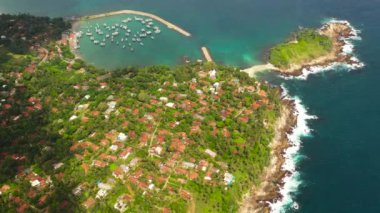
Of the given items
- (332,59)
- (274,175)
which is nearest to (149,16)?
(332,59)

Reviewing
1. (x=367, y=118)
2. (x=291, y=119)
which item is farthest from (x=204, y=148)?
(x=367, y=118)

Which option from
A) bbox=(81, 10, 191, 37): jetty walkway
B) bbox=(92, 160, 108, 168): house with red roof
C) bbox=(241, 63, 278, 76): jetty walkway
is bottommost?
bbox=(92, 160, 108, 168): house with red roof

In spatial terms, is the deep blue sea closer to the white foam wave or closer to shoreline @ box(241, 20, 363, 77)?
the white foam wave

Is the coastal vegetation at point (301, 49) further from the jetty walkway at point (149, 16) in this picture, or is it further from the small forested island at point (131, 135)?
the jetty walkway at point (149, 16)

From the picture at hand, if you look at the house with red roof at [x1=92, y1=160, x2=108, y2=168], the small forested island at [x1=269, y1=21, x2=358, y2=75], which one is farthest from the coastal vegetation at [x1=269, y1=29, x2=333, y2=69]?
the house with red roof at [x1=92, y1=160, x2=108, y2=168]

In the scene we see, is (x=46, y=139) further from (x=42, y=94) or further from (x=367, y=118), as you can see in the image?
(x=367, y=118)

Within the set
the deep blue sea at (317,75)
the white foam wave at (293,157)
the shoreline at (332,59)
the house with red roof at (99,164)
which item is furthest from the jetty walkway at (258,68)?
the house with red roof at (99,164)

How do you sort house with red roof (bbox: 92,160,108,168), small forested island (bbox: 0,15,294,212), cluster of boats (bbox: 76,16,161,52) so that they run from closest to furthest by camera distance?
small forested island (bbox: 0,15,294,212), house with red roof (bbox: 92,160,108,168), cluster of boats (bbox: 76,16,161,52)
